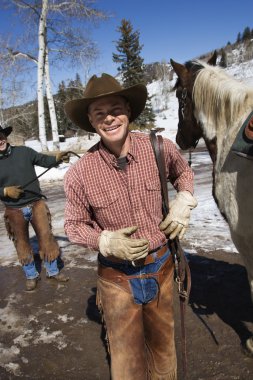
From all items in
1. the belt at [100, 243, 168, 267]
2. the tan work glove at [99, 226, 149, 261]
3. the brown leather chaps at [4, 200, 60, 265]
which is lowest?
the brown leather chaps at [4, 200, 60, 265]

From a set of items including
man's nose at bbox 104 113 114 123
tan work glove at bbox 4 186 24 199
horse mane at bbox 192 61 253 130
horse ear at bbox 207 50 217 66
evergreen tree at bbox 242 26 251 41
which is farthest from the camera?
evergreen tree at bbox 242 26 251 41

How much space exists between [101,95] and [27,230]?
286 cm

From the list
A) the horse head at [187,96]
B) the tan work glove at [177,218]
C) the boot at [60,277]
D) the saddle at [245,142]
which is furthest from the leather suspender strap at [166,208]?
the boot at [60,277]

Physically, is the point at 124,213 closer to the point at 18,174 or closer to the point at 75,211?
the point at 75,211

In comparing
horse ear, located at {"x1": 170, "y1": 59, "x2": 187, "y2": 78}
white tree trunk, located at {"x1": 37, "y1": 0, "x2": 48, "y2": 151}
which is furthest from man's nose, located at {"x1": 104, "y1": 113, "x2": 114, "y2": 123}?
white tree trunk, located at {"x1": 37, "y1": 0, "x2": 48, "y2": 151}

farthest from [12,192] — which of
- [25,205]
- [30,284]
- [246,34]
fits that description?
[246,34]

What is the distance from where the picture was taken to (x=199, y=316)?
3.20 meters

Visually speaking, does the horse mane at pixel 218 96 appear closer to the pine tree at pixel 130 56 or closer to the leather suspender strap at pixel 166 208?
the leather suspender strap at pixel 166 208

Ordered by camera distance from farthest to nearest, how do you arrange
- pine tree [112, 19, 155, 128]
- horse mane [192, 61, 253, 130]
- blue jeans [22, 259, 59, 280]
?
pine tree [112, 19, 155, 128], blue jeans [22, 259, 59, 280], horse mane [192, 61, 253, 130]

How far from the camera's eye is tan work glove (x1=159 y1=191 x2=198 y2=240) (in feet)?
6.16

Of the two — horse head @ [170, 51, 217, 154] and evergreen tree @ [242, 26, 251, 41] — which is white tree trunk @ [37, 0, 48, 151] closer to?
horse head @ [170, 51, 217, 154]

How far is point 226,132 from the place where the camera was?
2572 mm

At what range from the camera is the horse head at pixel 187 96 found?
304cm

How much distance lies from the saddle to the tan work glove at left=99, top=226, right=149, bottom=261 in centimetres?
91
